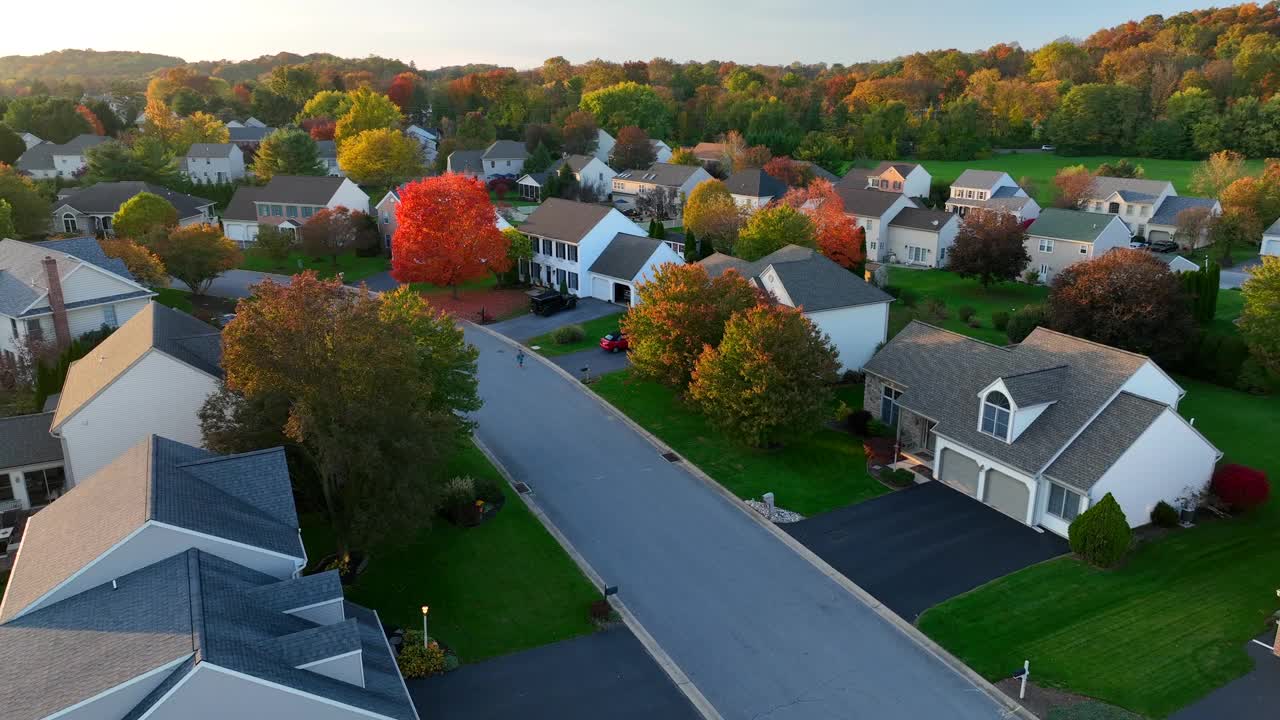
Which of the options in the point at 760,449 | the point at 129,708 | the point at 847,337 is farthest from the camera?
the point at 847,337

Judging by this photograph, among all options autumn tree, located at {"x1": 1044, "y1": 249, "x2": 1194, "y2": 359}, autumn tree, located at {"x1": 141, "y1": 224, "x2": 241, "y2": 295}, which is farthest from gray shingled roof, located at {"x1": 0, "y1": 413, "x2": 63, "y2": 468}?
autumn tree, located at {"x1": 1044, "y1": 249, "x2": 1194, "y2": 359}

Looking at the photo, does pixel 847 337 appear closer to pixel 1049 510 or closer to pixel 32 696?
pixel 1049 510

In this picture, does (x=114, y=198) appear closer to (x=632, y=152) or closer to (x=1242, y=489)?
(x=632, y=152)

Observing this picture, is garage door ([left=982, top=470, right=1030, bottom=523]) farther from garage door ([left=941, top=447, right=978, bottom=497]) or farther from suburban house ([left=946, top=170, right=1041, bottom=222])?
suburban house ([left=946, top=170, right=1041, bottom=222])

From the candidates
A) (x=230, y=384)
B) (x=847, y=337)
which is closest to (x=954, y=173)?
(x=847, y=337)

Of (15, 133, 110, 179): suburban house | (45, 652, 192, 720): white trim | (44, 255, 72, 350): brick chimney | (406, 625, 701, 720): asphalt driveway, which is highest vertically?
(15, 133, 110, 179): suburban house

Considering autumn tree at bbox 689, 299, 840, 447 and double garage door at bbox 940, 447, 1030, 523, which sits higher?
autumn tree at bbox 689, 299, 840, 447

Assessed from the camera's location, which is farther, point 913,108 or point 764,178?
point 913,108
